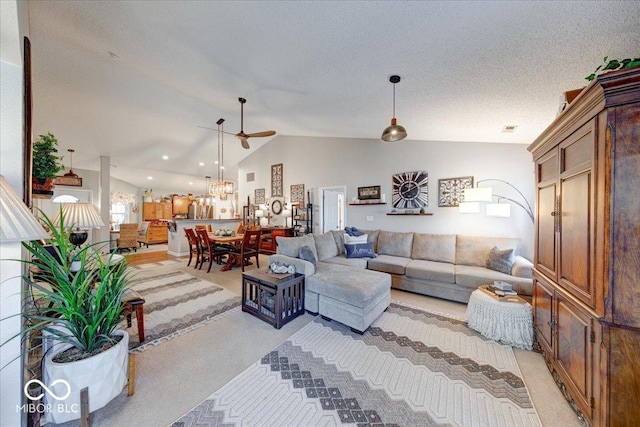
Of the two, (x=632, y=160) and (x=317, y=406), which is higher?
(x=632, y=160)

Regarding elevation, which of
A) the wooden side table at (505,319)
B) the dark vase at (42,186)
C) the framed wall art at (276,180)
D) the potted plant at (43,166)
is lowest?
the wooden side table at (505,319)

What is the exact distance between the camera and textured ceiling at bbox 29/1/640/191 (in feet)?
5.04

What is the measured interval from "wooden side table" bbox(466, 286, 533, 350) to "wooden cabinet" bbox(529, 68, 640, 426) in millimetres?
576

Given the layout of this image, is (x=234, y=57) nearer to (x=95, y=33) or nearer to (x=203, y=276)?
(x=95, y=33)

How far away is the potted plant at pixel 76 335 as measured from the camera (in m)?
1.23

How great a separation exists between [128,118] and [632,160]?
268 inches

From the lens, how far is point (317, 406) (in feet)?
5.01

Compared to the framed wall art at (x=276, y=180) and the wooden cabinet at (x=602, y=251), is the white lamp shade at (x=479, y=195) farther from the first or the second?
the framed wall art at (x=276, y=180)

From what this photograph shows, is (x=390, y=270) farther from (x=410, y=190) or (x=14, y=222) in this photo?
(x=14, y=222)

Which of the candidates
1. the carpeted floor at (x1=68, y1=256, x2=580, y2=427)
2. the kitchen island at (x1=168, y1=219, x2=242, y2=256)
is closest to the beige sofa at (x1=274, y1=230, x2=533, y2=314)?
the carpeted floor at (x1=68, y1=256, x2=580, y2=427)

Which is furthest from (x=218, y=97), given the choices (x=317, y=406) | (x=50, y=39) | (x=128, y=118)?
(x=317, y=406)

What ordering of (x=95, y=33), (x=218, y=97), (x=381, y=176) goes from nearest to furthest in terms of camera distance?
(x=95, y=33) < (x=218, y=97) < (x=381, y=176)

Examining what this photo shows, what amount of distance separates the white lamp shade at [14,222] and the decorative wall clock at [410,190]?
15.6 feet

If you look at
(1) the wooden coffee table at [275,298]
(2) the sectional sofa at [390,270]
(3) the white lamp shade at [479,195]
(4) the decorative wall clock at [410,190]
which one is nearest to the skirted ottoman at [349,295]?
(2) the sectional sofa at [390,270]
